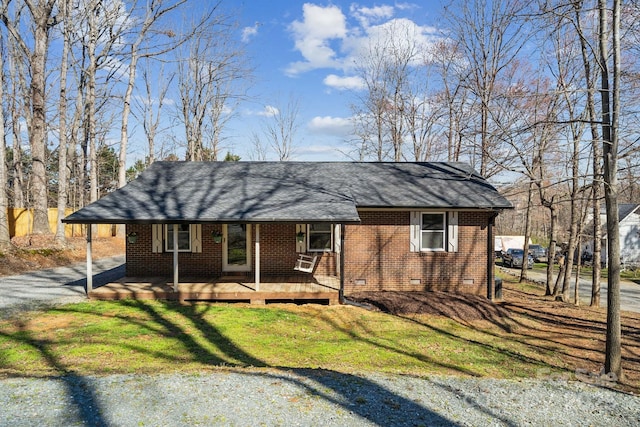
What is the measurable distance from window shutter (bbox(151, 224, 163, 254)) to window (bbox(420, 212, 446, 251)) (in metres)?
8.10

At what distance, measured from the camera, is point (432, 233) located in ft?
38.0

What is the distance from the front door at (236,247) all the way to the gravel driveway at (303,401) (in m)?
6.54

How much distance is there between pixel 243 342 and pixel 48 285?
8.24 metres

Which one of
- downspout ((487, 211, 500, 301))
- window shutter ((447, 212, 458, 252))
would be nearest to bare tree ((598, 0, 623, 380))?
downspout ((487, 211, 500, 301))

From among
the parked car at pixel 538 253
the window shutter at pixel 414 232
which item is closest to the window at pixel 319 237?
the window shutter at pixel 414 232

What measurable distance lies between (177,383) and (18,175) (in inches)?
1168

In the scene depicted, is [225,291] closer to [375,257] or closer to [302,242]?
[302,242]

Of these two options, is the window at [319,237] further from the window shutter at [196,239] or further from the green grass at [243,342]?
the window shutter at [196,239]

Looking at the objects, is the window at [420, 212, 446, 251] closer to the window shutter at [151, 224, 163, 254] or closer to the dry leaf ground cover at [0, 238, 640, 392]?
the dry leaf ground cover at [0, 238, 640, 392]

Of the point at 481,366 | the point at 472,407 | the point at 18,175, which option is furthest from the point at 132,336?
the point at 18,175

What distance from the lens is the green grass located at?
6.04 metres

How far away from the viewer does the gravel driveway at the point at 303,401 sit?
13.0 feet

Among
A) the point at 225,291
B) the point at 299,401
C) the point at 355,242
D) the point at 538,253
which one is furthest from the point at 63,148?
the point at 538,253

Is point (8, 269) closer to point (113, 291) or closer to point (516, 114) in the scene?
point (113, 291)
